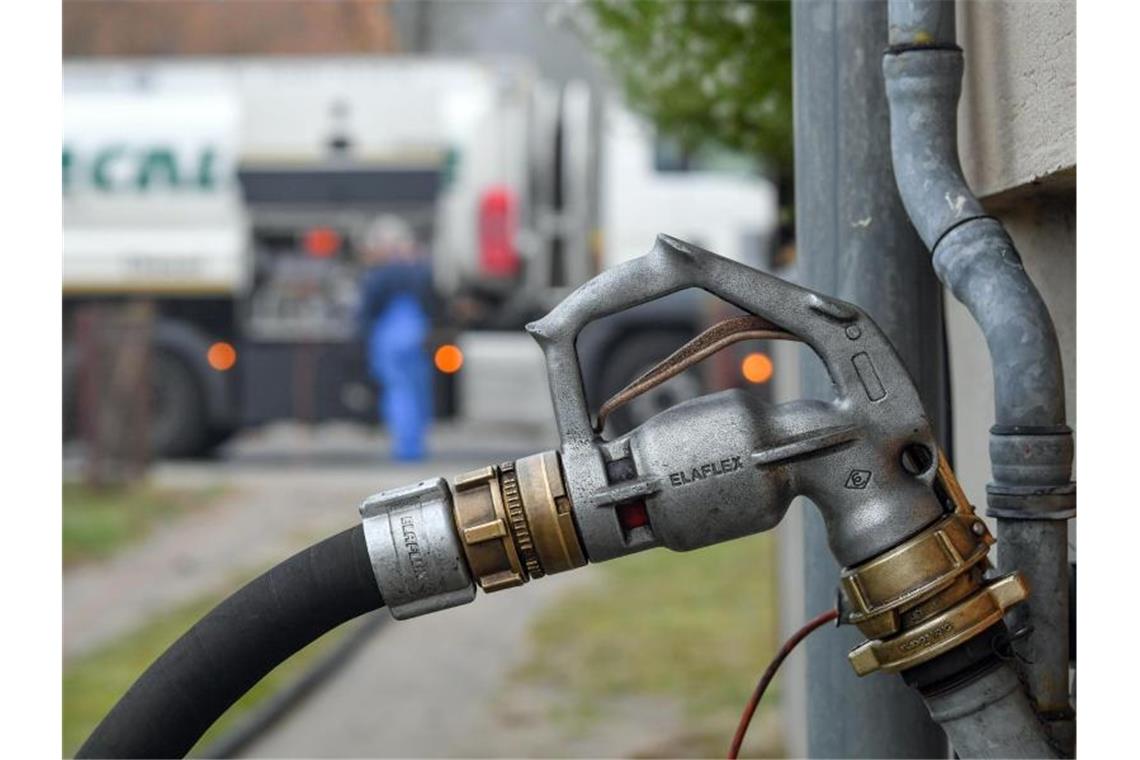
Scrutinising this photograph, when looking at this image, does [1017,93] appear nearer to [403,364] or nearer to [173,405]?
[403,364]

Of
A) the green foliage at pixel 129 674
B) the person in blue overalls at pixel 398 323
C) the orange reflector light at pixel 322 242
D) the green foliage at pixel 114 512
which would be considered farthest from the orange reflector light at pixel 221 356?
the green foliage at pixel 129 674

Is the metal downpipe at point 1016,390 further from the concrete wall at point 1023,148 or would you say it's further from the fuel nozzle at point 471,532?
the fuel nozzle at point 471,532

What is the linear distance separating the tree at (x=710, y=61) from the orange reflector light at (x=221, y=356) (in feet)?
21.0

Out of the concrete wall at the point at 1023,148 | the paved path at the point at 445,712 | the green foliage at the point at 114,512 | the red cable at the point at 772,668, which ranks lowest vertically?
the paved path at the point at 445,712

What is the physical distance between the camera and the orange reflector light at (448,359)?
466 inches

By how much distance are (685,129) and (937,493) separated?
4.87 m

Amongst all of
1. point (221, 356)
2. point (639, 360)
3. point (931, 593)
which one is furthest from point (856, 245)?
point (221, 356)

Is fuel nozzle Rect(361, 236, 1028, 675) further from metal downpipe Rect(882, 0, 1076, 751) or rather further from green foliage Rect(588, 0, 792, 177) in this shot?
green foliage Rect(588, 0, 792, 177)

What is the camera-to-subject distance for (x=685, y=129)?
6203 mm

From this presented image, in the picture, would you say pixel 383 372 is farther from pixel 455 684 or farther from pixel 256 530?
pixel 455 684

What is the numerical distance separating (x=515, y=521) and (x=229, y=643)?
→ 0.28 m

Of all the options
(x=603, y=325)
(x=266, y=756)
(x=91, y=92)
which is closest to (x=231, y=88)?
(x=91, y=92)

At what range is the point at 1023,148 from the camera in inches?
64.1

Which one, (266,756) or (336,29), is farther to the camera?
(336,29)
